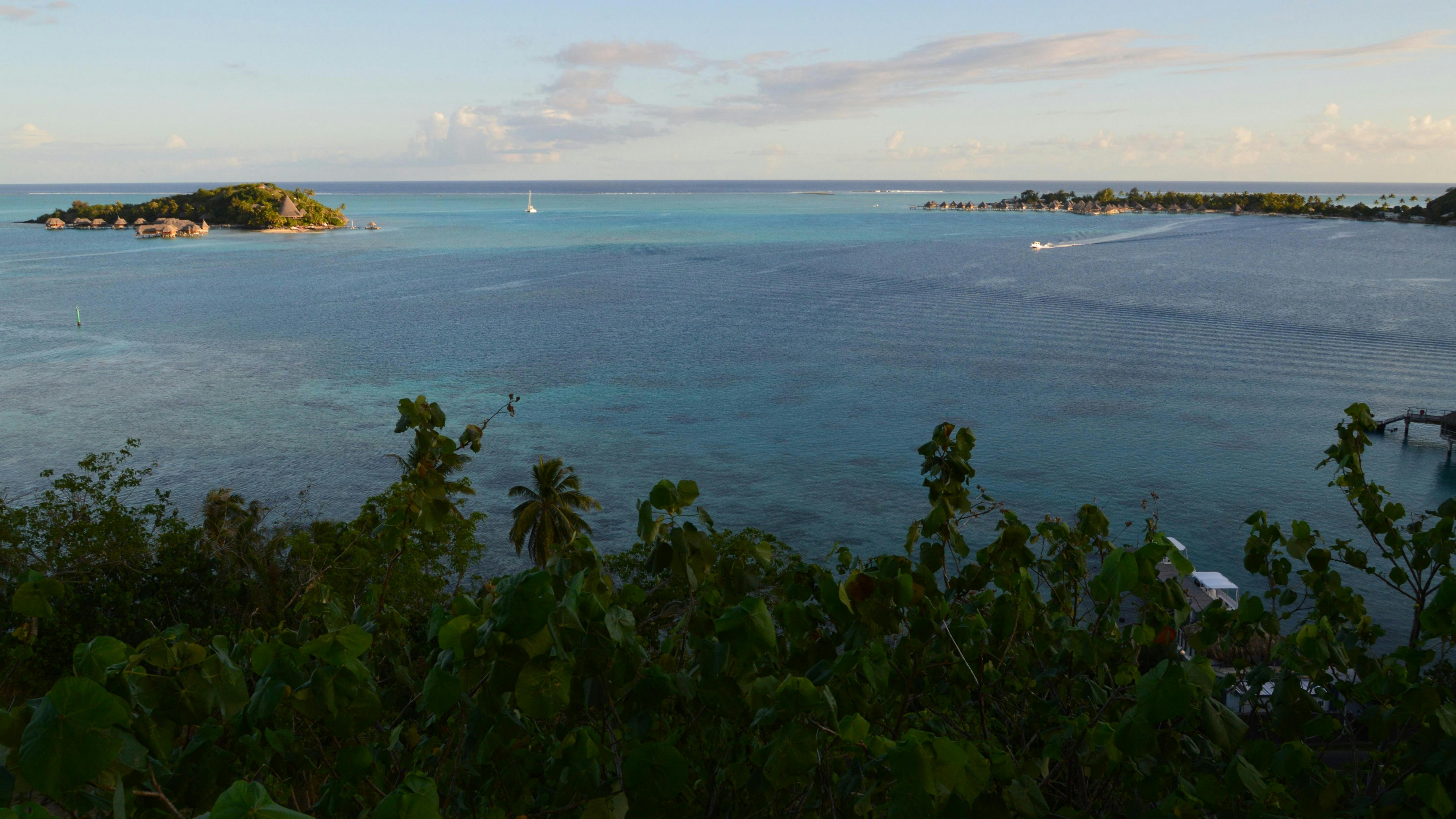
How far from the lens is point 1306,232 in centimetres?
18725

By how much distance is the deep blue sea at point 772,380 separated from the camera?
4731cm

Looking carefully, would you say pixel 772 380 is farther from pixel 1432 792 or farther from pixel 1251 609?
pixel 1432 792

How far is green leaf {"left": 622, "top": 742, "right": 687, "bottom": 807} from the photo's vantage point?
4352 millimetres

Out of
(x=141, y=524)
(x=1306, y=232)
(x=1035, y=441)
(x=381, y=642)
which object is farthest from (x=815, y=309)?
(x=1306, y=232)

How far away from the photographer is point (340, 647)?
15.4 feet

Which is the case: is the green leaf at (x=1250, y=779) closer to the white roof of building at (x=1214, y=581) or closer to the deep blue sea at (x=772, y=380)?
the white roof of building at (x=1214, y=581)

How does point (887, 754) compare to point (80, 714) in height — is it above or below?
below

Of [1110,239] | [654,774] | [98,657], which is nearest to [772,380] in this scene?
[654,774]

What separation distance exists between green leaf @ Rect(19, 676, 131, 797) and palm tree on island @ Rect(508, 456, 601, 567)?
30.1 meters

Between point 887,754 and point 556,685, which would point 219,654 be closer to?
point 556,685

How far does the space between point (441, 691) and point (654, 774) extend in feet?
3.37

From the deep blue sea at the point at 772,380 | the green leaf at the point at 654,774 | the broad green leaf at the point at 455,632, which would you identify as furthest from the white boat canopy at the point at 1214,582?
the broad green leaf at the point at 455,632

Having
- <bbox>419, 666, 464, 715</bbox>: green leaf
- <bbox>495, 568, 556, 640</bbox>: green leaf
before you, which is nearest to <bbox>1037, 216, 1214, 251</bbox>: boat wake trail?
<bbox>419, 666, 464, 715</bbox>: green leaf

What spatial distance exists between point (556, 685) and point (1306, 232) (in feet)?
715
